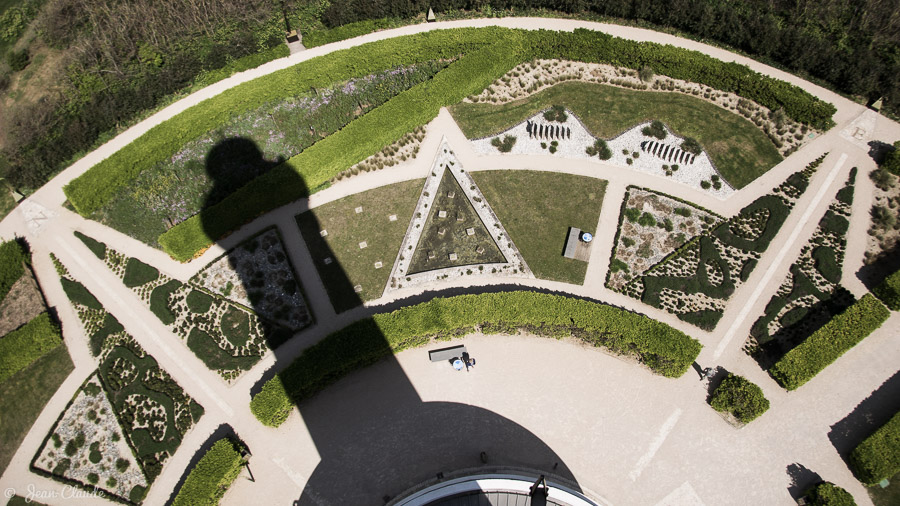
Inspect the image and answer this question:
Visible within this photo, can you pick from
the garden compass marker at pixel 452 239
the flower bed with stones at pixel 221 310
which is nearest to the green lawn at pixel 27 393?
the flower bed with stones at pixel 221 310

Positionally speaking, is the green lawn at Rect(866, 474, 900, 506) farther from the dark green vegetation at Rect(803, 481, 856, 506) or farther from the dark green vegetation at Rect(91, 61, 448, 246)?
the dark green vegetation at Rect(91, 61, 448, 246)

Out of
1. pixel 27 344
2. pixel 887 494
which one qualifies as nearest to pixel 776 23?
pixel 887 494

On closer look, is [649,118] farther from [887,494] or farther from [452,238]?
[887,494]

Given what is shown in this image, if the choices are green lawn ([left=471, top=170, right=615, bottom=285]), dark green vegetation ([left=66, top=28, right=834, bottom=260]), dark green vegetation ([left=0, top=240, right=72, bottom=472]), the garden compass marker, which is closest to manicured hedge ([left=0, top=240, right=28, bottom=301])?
dark green vegetation ([left=0, top=240, right=72, bottom=472])

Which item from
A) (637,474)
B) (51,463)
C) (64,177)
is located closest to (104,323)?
(51,463)

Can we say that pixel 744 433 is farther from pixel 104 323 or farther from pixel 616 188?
pixel 104 323

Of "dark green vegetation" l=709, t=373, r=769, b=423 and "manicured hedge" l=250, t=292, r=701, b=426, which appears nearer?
"dark green vegetation" l=709, t=373, r=769, b=423

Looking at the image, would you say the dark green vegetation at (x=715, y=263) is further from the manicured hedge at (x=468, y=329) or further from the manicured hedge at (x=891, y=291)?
the manicured hedge at (x=891, y=291)
